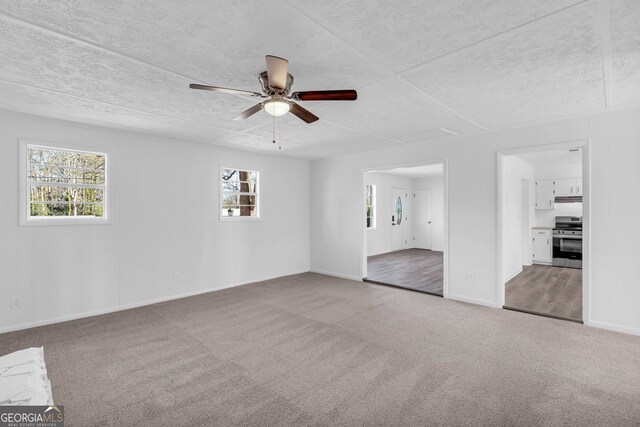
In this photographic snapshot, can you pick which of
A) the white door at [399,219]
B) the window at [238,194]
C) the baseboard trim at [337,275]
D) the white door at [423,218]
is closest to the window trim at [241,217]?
the window at [238,194]

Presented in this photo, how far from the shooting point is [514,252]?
6.11 metres

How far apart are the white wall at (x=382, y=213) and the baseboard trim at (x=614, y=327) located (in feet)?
17.8

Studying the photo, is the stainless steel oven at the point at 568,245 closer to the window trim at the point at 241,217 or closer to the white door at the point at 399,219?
the white door at the point at 399,219

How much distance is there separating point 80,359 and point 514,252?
22.8 feet

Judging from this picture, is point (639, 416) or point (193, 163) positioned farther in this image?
point (193, 163)

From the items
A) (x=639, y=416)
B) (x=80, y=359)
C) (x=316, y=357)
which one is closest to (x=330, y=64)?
(x=316, y=357)

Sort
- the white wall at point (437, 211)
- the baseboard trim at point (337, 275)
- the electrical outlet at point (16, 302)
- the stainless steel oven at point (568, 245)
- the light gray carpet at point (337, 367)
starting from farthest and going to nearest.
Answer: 1. the white wall at point (437, 211)
2. the stainless steel oven at point (568, 245)
3. the baseboard trim at point (337, 275)
4. the electrical outlet at point (16, 302)
5. the light gray carpet at point (337, 367)

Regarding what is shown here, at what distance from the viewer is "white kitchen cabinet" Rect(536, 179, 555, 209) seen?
741 centimetres

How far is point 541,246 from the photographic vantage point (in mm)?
7332

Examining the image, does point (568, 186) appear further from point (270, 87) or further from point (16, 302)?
point (16, 302)

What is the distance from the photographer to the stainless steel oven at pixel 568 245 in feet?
22.2

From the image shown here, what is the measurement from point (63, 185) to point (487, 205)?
5.68 m

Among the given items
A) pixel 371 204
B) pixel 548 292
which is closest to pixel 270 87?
pixel 548 292

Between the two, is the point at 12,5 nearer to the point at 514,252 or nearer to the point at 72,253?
the point at 72,253
